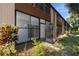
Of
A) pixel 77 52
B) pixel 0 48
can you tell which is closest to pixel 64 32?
pixel 77 52

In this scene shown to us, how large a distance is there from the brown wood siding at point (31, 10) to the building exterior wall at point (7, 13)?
17cm

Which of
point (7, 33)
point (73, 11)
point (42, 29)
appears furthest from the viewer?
point (42, 29)

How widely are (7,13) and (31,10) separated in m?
0.77

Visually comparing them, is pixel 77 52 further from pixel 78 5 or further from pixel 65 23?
pixel 78 5

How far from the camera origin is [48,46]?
25.3 feet

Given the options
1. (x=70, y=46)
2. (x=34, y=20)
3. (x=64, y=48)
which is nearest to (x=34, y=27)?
(x=34, y=20)

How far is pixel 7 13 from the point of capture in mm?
7598

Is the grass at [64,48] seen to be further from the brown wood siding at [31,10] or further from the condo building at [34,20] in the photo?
the brown wood siding at [31,10]

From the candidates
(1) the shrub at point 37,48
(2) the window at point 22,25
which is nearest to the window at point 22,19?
(2) the window at point 22,25

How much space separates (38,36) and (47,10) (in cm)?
89

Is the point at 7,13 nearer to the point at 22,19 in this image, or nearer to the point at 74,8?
the point at 22,19

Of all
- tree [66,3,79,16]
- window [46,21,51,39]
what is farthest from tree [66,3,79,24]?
window [46,21,51,39]

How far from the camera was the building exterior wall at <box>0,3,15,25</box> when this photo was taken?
7.58 meters

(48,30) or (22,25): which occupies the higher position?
(22,25)
